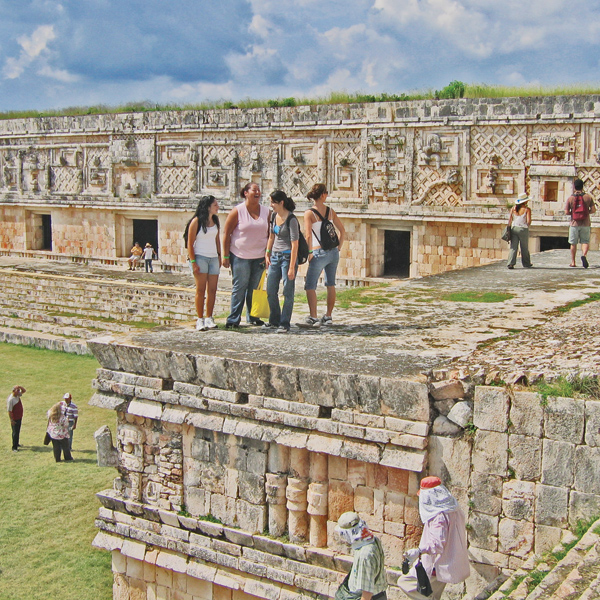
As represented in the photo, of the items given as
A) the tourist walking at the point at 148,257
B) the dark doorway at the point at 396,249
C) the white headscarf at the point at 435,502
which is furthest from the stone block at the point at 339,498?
the tourist walking at the point at 148,257

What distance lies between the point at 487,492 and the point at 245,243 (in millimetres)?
2962

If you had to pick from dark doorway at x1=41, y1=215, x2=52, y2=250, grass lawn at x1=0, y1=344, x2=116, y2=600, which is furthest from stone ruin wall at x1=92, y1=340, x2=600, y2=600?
dark doorway at x1=41, y1=215, x2=52, y2=250

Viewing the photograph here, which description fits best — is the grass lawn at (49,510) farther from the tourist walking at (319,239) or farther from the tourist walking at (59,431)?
the tourist walking at (319,239)

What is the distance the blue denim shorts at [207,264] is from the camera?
6250mm

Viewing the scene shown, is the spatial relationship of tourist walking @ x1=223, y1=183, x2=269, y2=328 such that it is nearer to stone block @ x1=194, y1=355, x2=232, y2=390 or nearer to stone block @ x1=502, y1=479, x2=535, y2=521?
stone block @ x1=194, y1=355, x2=232, y2=390

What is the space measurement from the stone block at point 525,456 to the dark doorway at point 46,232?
21.8 metres

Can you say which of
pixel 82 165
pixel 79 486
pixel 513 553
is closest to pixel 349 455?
pixel 513 553

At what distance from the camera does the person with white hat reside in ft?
13.1

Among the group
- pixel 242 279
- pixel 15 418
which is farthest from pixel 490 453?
pixel 15 418

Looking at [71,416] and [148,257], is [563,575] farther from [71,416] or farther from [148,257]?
[148,257]

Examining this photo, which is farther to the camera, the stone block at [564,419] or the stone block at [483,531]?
the stone block at [483,531]

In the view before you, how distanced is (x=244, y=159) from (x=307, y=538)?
13894mm

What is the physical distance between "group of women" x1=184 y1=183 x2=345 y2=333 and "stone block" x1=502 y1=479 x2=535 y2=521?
A: 245cm

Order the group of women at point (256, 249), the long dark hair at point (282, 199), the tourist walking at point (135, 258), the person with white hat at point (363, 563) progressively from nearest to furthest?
the person with white hat at point (363, 563)
the long dark hair at point (282, 199)
the group of women at point (256, 249)
the tourist walking at point (135, 258)
